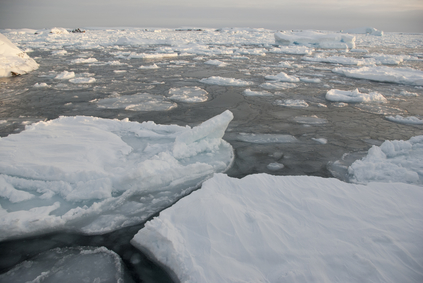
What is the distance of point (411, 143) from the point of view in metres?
3.88

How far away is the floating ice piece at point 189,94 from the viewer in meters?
6.62

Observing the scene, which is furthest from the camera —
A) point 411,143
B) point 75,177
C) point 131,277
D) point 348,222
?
point 411,143

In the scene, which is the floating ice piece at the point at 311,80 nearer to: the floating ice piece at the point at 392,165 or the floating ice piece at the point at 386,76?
the floating ice piece at the point at 386,76

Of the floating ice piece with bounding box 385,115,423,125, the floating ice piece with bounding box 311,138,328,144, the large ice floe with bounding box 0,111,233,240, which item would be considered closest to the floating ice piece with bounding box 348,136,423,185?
the floating ice piece with bounding box 311,138,328,144

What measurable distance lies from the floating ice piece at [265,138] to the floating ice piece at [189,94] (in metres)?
2.39

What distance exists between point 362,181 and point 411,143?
56.4 inches

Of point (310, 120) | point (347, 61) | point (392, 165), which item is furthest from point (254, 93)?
point (347, 61)

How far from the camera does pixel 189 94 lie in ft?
23.5

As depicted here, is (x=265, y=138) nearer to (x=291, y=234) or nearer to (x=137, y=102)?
(x=291, y=234)

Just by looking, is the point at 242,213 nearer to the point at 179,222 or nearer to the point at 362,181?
the point at 179,222

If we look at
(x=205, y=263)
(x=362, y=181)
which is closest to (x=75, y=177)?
(x=205, y=263)

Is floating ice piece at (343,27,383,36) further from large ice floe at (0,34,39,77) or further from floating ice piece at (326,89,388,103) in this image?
large ice floe at (0,34,39,77)

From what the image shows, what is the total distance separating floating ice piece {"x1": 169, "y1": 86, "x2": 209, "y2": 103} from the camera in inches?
261

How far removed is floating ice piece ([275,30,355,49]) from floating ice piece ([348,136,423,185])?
2245 cm
